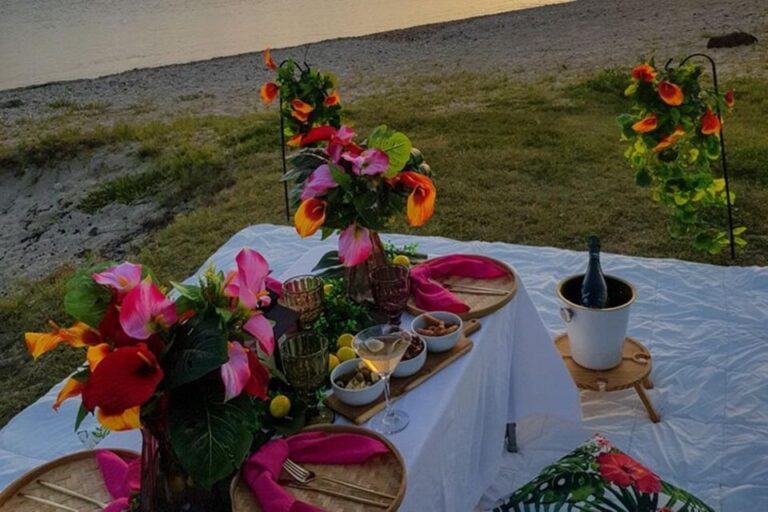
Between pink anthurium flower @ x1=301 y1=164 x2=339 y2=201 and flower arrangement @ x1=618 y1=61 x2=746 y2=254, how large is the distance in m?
1.65

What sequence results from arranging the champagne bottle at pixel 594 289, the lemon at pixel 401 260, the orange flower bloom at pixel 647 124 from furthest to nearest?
the orange flower bloom at pixel 647 124
the champagne bottle at pixel 594 289
the lemon at pixel 401 260

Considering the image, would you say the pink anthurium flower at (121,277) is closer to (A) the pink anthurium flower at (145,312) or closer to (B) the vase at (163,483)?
(A) the pink anthurium flower at (145,312)

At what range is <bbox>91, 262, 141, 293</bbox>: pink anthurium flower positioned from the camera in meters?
1.03

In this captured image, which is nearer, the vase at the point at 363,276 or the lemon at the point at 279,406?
the lemon at the point at 279,406

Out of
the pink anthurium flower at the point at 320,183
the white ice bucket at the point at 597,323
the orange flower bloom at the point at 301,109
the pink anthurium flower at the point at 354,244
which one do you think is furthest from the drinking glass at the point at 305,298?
Answer: the orange flower bloom at the point at 301,109

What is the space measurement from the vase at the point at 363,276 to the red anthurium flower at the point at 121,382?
34.6 inches

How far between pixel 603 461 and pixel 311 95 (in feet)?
6.48

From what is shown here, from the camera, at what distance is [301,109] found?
2.89 meters

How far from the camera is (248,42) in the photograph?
1437cm

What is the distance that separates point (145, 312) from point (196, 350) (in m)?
0.09

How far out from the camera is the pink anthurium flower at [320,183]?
164 cm

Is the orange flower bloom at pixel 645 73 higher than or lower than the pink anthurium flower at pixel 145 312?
higher

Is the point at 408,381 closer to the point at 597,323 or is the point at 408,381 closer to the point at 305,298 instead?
the point at 305,298

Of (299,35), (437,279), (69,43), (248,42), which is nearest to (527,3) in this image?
(299,35)
